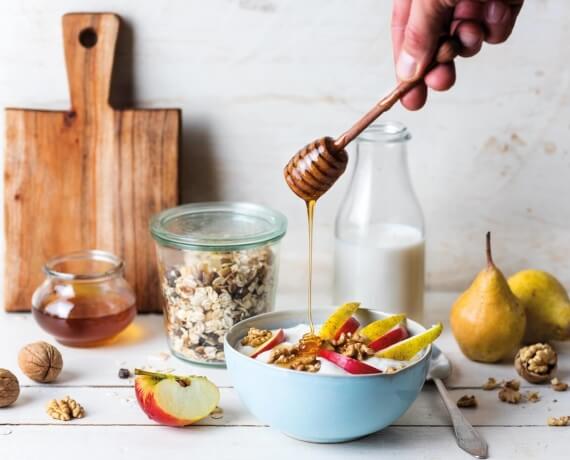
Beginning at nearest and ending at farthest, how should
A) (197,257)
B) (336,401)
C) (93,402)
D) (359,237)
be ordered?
(336,401), (93,402), (197,257), (359,237)

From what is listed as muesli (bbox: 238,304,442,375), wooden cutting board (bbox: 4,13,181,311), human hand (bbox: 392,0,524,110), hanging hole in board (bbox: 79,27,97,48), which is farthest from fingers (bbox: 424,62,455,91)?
hanging hole in board (bbox: 79,27,97,48)

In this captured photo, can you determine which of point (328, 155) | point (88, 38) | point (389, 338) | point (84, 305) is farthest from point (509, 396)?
point (88, 38)

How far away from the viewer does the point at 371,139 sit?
1332 millimetres

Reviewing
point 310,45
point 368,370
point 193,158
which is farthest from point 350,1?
point 368,370

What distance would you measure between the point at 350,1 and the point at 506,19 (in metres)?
0.39

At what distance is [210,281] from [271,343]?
180mm

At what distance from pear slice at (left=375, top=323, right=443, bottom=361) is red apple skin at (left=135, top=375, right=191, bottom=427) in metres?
0.25

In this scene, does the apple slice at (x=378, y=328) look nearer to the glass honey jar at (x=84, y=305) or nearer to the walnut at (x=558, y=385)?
the walnut at (x=558, y=385)

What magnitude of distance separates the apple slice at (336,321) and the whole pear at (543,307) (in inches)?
13.3

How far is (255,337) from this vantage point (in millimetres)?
1098

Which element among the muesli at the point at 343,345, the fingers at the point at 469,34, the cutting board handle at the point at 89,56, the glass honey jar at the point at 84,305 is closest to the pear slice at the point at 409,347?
the muesli at the point at 343,345

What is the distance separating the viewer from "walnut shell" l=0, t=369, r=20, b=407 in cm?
109

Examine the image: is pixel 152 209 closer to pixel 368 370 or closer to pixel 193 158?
pixel 193 158

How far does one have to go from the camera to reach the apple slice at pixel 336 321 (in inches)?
43.6
